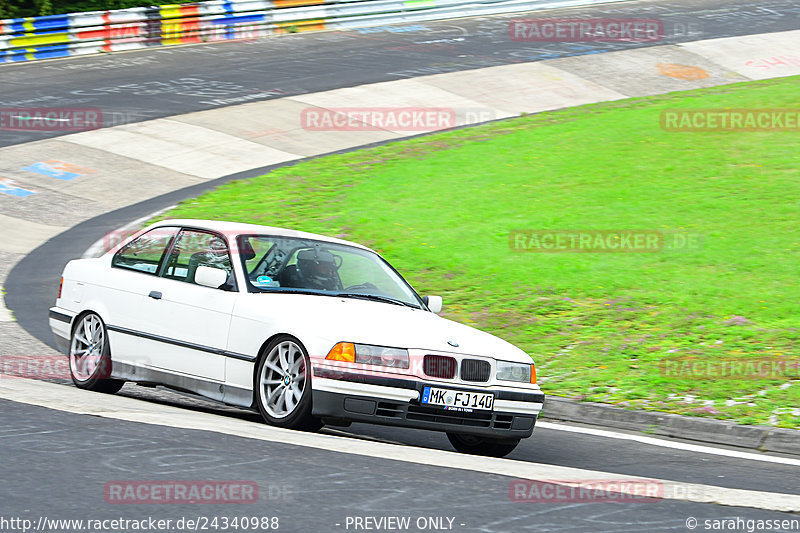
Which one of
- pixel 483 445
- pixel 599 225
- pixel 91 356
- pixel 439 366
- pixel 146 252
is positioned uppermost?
pixel 146 252

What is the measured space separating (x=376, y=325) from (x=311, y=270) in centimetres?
103

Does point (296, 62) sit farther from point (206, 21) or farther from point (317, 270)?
point (317, 270)

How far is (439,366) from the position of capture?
7.30m

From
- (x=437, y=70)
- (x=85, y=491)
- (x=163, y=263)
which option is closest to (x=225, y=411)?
(x=163, y=263)

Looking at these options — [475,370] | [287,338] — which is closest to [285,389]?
[287,338]

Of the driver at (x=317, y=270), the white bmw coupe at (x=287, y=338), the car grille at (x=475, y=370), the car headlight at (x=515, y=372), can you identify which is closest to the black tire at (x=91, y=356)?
the white bmw coupe at (x=287, y=338)

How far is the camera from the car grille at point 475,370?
7.38m

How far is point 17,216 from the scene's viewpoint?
17.5 m

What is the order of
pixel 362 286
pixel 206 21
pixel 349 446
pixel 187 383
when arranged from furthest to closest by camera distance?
pixel 206 21
pixel 362 286
pixel 187 383
pixel 349 446

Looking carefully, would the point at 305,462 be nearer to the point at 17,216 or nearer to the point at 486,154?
the point at 17,216

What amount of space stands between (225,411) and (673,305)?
5442 millimetres

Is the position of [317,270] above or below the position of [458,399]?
above

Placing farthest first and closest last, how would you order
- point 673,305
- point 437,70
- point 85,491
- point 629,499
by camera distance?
point 437,70
point 673,305
point 629,499
point 85,491

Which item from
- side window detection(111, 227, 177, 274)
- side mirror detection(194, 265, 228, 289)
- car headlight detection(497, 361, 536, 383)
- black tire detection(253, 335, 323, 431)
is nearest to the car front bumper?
black tire detection(253, 335, 323, 431)
